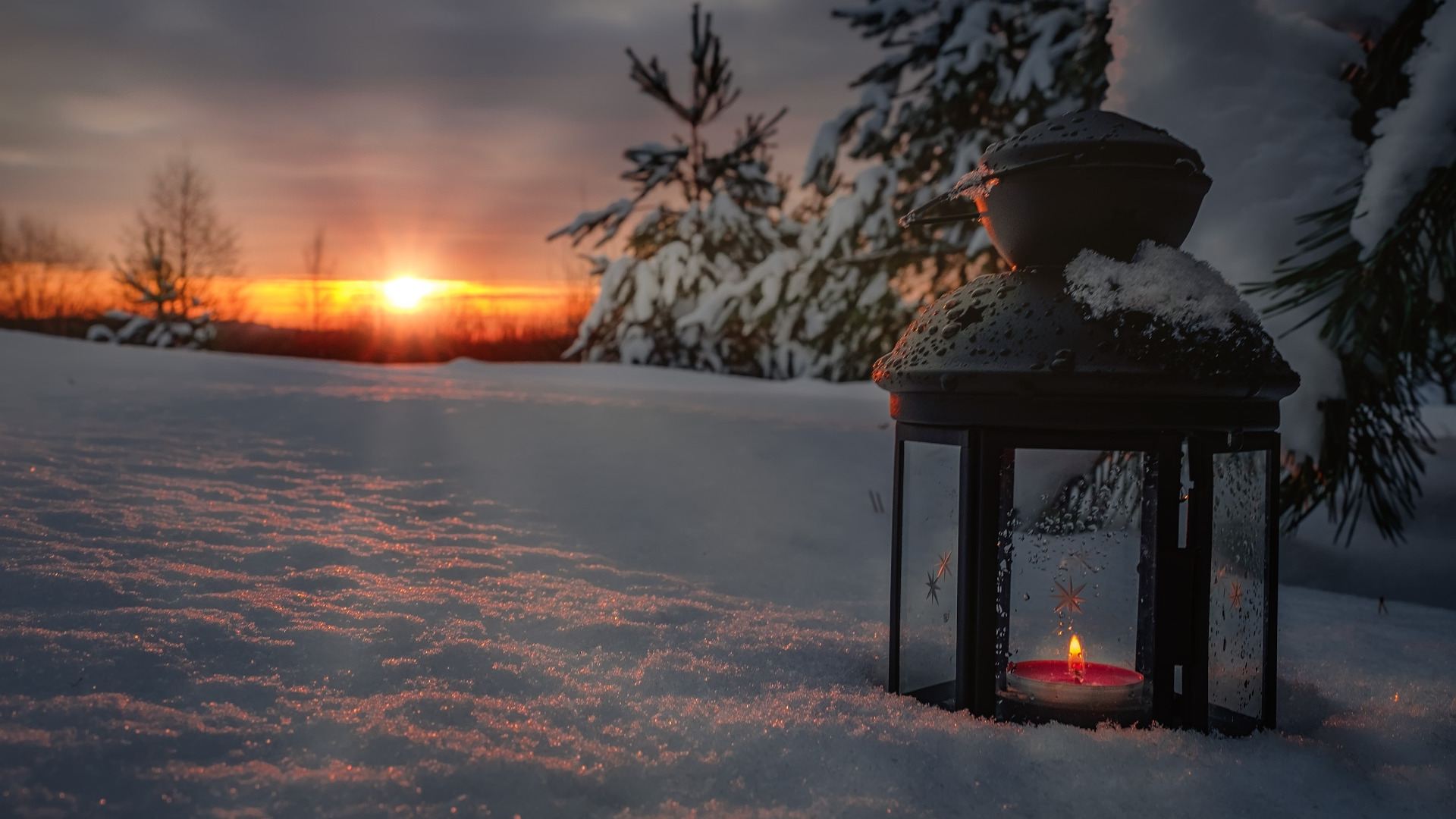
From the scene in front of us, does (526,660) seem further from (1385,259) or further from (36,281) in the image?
(36,281)

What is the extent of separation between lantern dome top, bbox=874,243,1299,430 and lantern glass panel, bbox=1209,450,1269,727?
0.16 meters

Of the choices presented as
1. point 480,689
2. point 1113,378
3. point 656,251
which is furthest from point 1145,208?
point 656,251

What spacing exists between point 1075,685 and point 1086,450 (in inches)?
20.0

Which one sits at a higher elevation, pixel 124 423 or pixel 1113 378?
pixel 1113 378

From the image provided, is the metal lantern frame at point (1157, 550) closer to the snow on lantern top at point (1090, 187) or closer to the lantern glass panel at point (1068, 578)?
the lantern glass panel at point (1068, 578)

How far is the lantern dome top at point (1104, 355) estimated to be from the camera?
1.81 m

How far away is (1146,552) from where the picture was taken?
6.80 ft

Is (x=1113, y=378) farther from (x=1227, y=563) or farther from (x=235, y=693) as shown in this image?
(x=235, y=693)

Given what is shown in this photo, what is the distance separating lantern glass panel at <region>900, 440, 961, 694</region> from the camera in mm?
2160

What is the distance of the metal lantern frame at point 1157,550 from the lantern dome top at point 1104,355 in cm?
3

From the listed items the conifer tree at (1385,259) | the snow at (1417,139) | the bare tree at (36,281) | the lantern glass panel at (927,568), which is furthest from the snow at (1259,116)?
the bare tree at (36,281)

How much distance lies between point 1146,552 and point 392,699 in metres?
1.62

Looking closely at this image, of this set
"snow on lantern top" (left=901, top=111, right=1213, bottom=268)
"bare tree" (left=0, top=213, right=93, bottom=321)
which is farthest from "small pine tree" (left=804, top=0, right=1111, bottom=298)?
"bare tree" (left=0, top=213, right=93, bottom=321)

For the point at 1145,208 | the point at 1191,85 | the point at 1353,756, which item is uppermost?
the point at 1191,85
